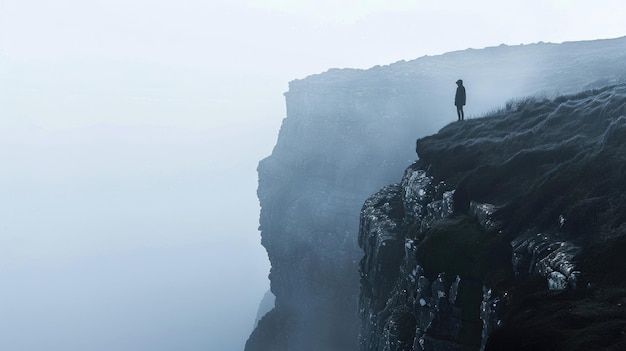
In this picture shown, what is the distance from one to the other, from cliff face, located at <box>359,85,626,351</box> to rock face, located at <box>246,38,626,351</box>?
49621mm

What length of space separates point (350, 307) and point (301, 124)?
50.2m

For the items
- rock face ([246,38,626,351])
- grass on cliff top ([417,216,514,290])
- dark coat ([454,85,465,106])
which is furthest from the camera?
rock face ([246,38,626,351])

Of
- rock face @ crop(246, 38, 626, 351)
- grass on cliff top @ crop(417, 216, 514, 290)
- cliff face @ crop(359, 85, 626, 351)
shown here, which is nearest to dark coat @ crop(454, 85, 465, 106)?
cliff face @ crop(359, 85, 626, 351)

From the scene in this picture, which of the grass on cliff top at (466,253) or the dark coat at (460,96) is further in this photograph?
the dark coat at (460,96)

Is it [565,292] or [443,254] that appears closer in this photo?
[565,292]

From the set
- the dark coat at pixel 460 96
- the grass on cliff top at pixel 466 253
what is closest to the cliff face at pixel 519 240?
the grass on cliff top at pixel 466 253

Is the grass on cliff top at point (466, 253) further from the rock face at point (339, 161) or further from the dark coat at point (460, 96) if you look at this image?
the rock face at point (339, 161)

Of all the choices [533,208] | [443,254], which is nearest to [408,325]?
[443,254]

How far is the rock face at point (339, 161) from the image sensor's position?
311 feet

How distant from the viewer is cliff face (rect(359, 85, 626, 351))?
1461cm

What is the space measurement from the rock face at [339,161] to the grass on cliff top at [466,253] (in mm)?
56401

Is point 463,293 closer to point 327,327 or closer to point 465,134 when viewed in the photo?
point 465,134

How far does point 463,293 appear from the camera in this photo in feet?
70.5

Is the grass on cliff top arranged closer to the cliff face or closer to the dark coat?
the cliff face
